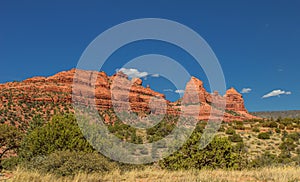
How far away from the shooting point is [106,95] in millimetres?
92062

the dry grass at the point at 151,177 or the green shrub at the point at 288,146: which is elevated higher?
the green shrub at the point at 288,146

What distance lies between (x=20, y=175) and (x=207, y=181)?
6611 millimetres

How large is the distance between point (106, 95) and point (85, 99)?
1103 centimetres

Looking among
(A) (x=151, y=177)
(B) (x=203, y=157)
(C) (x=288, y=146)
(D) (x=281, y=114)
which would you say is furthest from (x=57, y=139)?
(D) (x=281, y=114)

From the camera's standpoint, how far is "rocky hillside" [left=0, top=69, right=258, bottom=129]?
204 feet

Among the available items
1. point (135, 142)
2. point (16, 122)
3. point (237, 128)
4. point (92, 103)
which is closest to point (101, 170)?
point (135, 142)

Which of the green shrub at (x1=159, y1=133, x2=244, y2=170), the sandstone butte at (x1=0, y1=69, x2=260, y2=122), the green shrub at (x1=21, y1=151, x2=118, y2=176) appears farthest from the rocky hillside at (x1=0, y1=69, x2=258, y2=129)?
the green shrub at (x1=21, y1=151, x2=118, y2=176)

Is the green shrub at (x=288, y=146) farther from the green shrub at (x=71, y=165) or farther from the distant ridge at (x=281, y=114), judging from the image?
the distant ridge at (x=281, y=114)

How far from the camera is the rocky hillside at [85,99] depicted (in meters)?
62.1

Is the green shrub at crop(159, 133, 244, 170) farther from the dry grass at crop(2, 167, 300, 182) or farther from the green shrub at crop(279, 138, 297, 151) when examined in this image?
the green shrub at crop(279, 138, 297, 151)

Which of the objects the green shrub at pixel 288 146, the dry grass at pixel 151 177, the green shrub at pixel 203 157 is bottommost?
the dry grass at pixel 151 177

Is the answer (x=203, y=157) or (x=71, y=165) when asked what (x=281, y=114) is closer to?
(x=203, y=157)

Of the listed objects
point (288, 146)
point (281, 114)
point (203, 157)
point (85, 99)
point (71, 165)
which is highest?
point (281, 114)

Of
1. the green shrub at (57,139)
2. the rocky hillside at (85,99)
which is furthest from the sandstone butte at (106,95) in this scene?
the green shrub at (57,139)
